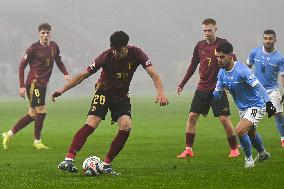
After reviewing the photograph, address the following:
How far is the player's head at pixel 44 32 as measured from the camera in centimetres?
1704

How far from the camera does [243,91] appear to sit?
1212cm

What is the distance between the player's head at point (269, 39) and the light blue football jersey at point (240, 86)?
384 centimetres

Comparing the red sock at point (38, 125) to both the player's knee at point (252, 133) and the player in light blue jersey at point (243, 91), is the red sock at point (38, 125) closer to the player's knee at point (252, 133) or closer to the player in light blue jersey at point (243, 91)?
the player in light blue jersey at point (243, 91)

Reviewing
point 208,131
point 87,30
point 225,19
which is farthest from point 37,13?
point 208,131

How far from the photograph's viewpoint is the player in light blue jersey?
1193 cm

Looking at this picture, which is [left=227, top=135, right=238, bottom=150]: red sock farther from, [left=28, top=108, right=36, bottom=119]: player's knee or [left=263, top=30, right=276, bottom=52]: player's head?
[left=28, top=108, right=36, bottom=119]: player's knee

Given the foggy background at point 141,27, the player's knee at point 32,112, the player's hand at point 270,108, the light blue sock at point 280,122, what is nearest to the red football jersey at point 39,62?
the player's knee at point 32,112

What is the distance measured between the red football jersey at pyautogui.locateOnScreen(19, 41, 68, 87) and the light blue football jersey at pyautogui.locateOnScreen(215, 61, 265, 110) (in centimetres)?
611

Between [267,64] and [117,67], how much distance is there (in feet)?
19.0

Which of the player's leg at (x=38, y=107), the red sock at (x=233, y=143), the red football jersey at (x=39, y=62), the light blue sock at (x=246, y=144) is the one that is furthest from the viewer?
the red football jersey at (x=39, y=62)

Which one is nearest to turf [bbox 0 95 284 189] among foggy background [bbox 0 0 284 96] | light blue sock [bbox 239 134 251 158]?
light blue sock [bbox 239 134 251 158]

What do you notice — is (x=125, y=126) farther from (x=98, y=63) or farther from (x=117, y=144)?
(x=98, y=63)

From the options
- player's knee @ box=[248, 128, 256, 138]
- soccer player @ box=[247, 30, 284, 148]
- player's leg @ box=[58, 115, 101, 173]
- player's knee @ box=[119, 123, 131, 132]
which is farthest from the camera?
soccer player @ box=[247, 30, 284, 148]

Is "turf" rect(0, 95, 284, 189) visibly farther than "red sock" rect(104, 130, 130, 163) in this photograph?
No
